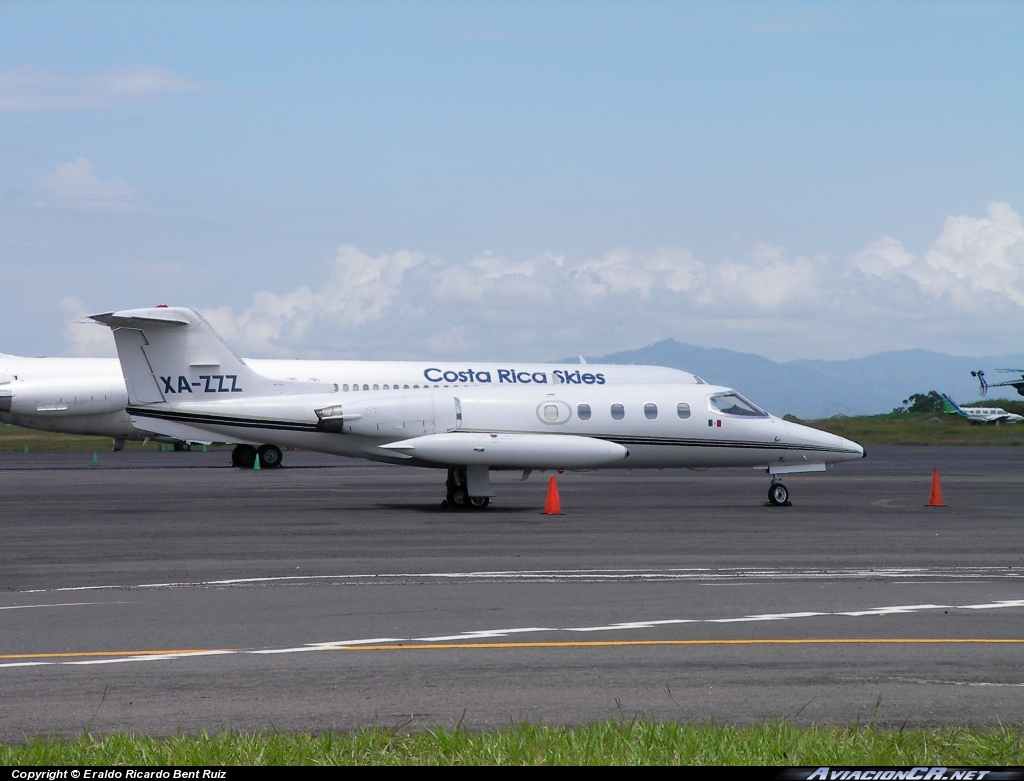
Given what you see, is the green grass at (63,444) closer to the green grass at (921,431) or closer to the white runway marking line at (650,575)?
the green grass at (921,431)

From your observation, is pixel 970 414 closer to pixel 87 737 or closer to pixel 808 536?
pixel 808 536

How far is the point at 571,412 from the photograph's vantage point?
89.4 ft

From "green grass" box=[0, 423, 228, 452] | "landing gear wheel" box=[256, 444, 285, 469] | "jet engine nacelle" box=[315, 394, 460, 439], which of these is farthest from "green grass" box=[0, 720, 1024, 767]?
"green grass" box=[0, 423, 228, 452]

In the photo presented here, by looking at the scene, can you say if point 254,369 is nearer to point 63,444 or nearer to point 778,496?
point 778,496

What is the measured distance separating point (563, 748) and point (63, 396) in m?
42.0

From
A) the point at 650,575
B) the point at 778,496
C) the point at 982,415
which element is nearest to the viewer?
the point at 650,575

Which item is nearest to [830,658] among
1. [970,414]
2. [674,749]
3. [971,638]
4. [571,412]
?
[971,638]

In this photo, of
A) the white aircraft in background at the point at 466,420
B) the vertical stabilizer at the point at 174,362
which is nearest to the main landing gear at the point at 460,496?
→ the white aircraft in background at the point at 466,420

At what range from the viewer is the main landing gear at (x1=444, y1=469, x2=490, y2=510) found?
2631 centimetres

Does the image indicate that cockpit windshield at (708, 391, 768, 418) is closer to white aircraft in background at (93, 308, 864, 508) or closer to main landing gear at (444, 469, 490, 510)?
white aircraft in background at (93, 308, 864, 508)

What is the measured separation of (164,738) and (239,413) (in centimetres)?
2244

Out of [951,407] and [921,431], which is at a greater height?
[951,407]

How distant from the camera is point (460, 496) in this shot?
2653cm

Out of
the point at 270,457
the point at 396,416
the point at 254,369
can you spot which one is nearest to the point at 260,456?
the point at 270,457
